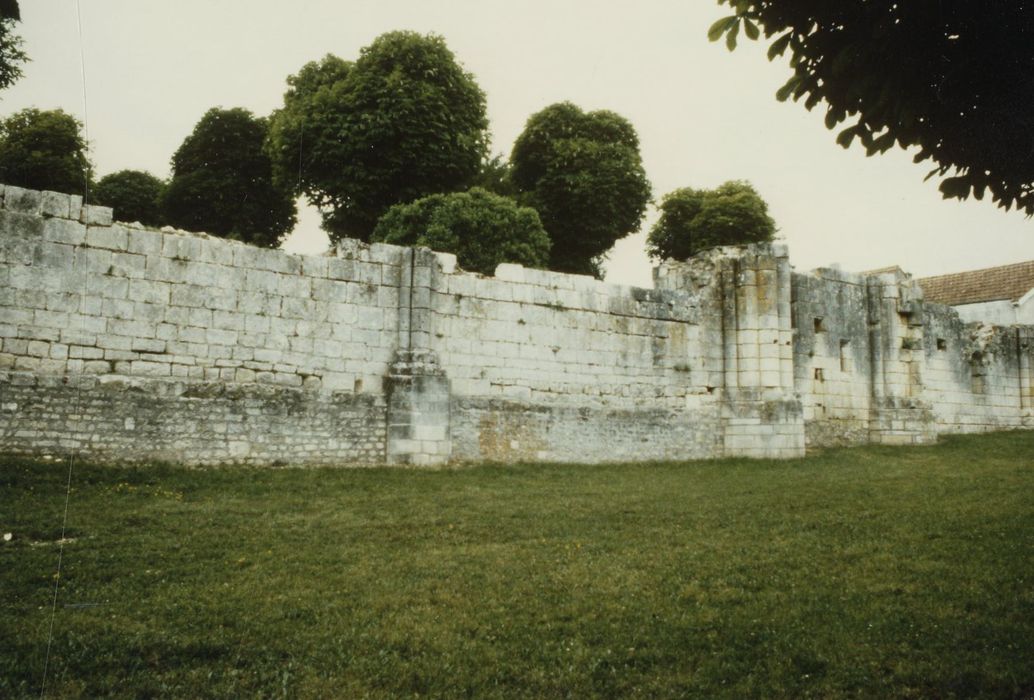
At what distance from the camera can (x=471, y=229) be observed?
22922 millimetres

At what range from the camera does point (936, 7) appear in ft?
17.9

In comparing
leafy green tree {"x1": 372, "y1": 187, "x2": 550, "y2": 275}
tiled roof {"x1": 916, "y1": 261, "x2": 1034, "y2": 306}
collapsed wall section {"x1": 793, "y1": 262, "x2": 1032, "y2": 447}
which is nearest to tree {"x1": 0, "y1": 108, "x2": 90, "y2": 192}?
leafy green tree {"x1": 372, "y1": 187, "x2": 550, "y2": 275}

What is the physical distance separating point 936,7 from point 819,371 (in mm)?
14542

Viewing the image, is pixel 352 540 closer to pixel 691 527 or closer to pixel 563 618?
pixel 563 618

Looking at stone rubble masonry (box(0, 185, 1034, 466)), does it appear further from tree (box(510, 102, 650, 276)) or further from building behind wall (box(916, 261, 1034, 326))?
building behind wall (box(916, 261, 1034, 326))

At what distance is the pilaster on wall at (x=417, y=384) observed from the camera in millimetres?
13453

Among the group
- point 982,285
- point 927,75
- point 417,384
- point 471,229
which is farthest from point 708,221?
point 927,75

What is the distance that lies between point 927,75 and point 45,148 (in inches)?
1248

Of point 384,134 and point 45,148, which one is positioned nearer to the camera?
point 384,134

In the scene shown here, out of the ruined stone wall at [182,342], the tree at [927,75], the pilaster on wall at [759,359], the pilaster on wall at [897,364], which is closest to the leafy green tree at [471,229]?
the pilaster on wall at [759,359]

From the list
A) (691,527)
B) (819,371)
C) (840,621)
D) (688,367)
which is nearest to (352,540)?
(691,527)

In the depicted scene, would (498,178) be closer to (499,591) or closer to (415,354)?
(415,354)

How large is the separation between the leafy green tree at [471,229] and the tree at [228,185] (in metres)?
11.5

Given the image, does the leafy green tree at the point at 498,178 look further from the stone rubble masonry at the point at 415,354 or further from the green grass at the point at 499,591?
the green grass at the point at 499,591
